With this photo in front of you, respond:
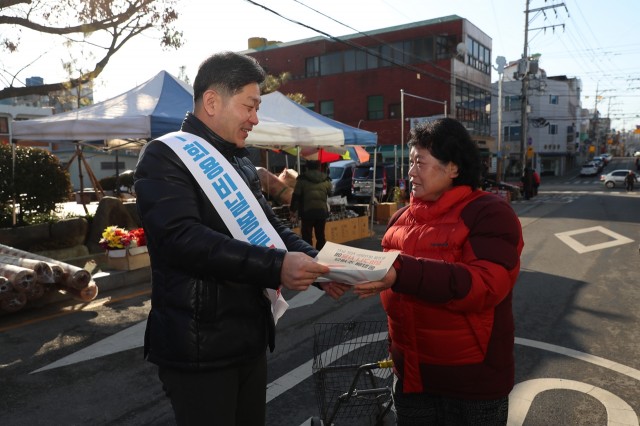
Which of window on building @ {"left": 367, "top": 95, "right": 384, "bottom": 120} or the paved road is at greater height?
window on building @ {"left": 367, "top": 95, "right": 384, "bottom": 120}

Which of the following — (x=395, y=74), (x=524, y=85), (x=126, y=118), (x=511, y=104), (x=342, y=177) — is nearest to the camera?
(x=126, y=118)

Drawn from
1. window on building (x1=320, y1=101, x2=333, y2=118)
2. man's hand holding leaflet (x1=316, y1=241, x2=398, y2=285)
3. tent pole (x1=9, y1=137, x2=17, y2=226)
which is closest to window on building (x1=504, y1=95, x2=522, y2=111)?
window on building (x1=320, y1=101, x2=333, y2=118)

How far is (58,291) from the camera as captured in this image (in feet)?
21.3

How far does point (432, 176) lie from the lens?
2158mm

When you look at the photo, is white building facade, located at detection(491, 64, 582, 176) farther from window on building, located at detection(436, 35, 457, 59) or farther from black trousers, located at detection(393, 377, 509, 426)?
black trousers, located at detection(393, 377, 509, 426)

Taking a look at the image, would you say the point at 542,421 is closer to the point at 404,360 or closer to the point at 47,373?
the point at 404,360

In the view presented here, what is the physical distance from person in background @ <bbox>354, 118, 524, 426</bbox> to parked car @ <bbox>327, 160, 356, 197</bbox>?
2003 cm

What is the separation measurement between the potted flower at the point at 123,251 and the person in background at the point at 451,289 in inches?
261

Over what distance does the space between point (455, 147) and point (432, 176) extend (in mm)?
164

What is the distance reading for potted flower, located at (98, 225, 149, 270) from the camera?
7.91m

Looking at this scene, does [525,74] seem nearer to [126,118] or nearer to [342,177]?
[342,177]

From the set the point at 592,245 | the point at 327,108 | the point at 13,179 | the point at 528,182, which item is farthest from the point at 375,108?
the point at 13,179

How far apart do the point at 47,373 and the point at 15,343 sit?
102 cm

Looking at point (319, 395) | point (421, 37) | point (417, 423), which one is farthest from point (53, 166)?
point (421, 37)
